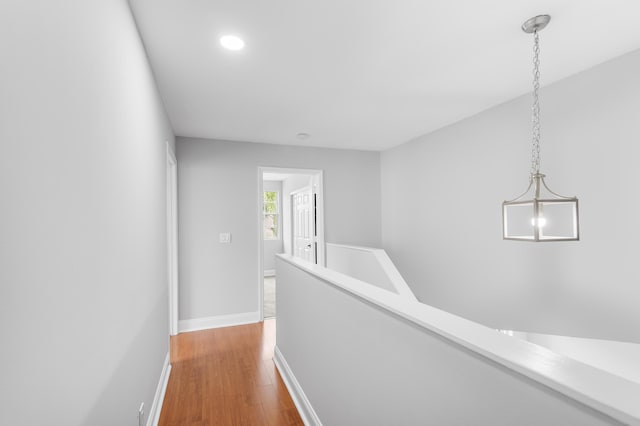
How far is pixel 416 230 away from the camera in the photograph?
4.31 meters

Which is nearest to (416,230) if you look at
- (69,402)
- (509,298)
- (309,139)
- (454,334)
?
(509,298)

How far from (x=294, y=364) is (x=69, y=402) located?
1.75 m

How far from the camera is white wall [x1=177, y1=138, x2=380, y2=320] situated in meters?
3.96

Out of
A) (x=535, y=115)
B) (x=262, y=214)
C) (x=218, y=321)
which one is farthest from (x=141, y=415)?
(x=535, y=115)

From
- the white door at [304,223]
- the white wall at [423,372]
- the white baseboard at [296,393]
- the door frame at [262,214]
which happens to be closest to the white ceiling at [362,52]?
the door frame at [262,214]

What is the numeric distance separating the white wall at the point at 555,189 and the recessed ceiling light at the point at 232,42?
249 centimetres

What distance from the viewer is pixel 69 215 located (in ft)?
2.99

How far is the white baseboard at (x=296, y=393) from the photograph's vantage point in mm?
1960

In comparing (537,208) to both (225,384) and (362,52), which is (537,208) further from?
(225,384)

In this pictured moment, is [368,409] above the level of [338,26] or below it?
below

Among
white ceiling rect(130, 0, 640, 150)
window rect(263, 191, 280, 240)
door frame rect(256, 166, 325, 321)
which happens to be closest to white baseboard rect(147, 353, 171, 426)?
door frame rect(256, 166, 325, 321)

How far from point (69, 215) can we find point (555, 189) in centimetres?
319

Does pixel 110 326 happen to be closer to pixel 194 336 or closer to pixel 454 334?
pixel 454 334

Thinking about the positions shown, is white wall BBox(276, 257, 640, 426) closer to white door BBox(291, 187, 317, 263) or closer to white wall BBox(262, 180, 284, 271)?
white door BBox(291, 187, 317, 263)
